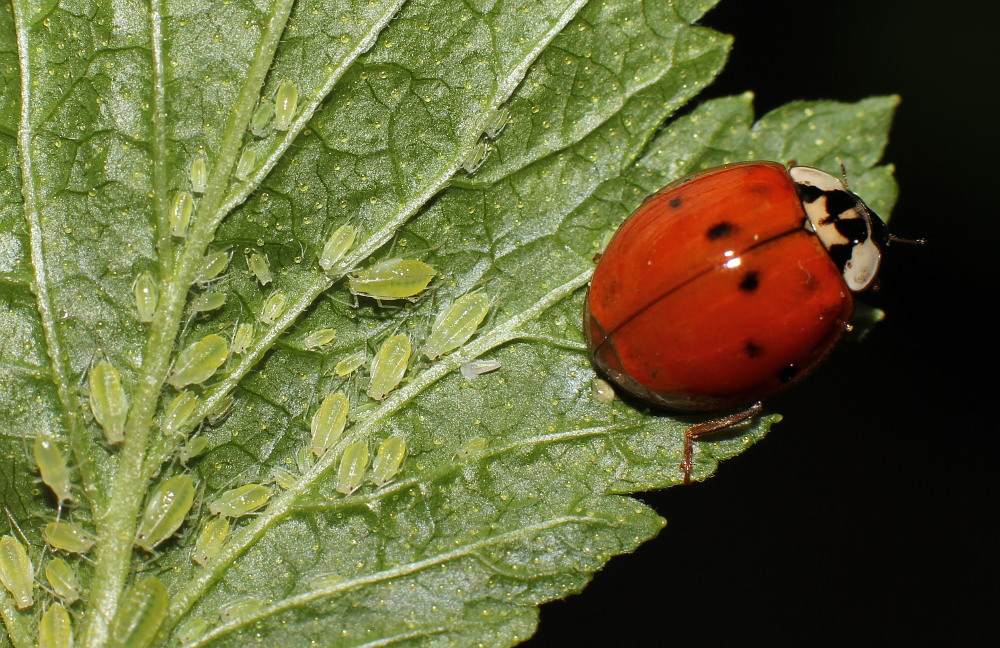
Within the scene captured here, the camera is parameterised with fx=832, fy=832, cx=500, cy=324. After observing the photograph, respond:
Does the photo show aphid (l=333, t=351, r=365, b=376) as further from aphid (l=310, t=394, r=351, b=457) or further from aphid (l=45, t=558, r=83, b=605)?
aphid (l=45, t=558, r=83, b=605)

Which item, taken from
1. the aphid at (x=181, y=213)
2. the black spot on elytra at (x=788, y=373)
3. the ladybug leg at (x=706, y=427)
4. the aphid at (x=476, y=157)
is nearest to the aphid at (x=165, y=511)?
the aphid at (x=181, y=213)

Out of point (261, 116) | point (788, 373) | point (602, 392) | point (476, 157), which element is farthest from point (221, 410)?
point (788, 373)

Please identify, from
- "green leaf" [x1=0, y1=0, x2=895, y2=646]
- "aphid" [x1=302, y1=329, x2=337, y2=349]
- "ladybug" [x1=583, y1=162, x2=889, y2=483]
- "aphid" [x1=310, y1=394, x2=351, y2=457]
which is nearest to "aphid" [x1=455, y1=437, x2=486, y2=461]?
"green leaf" [x1=0, y1=0, x2=895, y2=646]

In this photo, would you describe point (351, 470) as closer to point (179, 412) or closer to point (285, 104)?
point (179, 412)

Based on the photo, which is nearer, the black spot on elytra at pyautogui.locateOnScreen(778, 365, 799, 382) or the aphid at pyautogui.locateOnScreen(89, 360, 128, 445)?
the aphid at pyautogui.locateOnScreen(89, 360, 128, 445)

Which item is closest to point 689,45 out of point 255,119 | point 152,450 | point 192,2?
point 255,119

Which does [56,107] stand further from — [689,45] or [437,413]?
[689,45]
